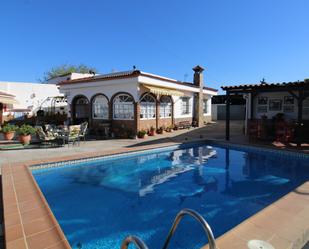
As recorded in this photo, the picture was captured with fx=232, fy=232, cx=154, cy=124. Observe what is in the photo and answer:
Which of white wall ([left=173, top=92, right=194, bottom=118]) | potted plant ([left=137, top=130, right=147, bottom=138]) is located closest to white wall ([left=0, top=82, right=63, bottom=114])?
white wall ([left=173, top=92, right=194, bottom=118])

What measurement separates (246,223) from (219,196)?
4471mm

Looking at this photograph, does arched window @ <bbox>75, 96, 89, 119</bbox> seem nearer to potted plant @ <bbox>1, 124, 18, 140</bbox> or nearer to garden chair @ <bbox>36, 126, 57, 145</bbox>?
potted plant @ <bbox>1, 124, 18, 140</bbox>

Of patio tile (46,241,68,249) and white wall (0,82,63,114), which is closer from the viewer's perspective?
patio tile (46,241,68,249)

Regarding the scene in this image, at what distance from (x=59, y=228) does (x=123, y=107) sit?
18971 mm

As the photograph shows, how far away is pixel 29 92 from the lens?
40.9 m

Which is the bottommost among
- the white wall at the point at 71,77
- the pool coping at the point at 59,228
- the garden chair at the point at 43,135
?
the pool coping at the point at 59,228

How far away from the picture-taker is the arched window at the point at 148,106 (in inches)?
954

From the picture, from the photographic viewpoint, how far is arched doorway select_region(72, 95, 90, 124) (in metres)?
28.5

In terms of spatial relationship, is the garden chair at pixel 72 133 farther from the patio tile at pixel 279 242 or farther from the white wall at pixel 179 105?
the patio tile at pixel 279 242

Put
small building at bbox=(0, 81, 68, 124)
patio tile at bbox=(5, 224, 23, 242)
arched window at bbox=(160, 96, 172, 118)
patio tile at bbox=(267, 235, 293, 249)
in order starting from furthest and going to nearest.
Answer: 1. small building at bbox=(0, 81, 68, 124)
2. arched window at bbox=(160, 96, 172, 118)
3. patio tile at bbox=(5, 224, 23, 242)
4. patio tile at bbox=(267, 235, 293, 249)

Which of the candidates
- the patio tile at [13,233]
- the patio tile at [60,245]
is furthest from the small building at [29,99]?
the patio tile at [60,245]

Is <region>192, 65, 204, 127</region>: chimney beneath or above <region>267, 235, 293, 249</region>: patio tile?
above

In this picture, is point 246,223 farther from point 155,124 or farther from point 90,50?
point 90,50

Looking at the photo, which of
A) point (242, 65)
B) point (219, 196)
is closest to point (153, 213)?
point (219, 196)
